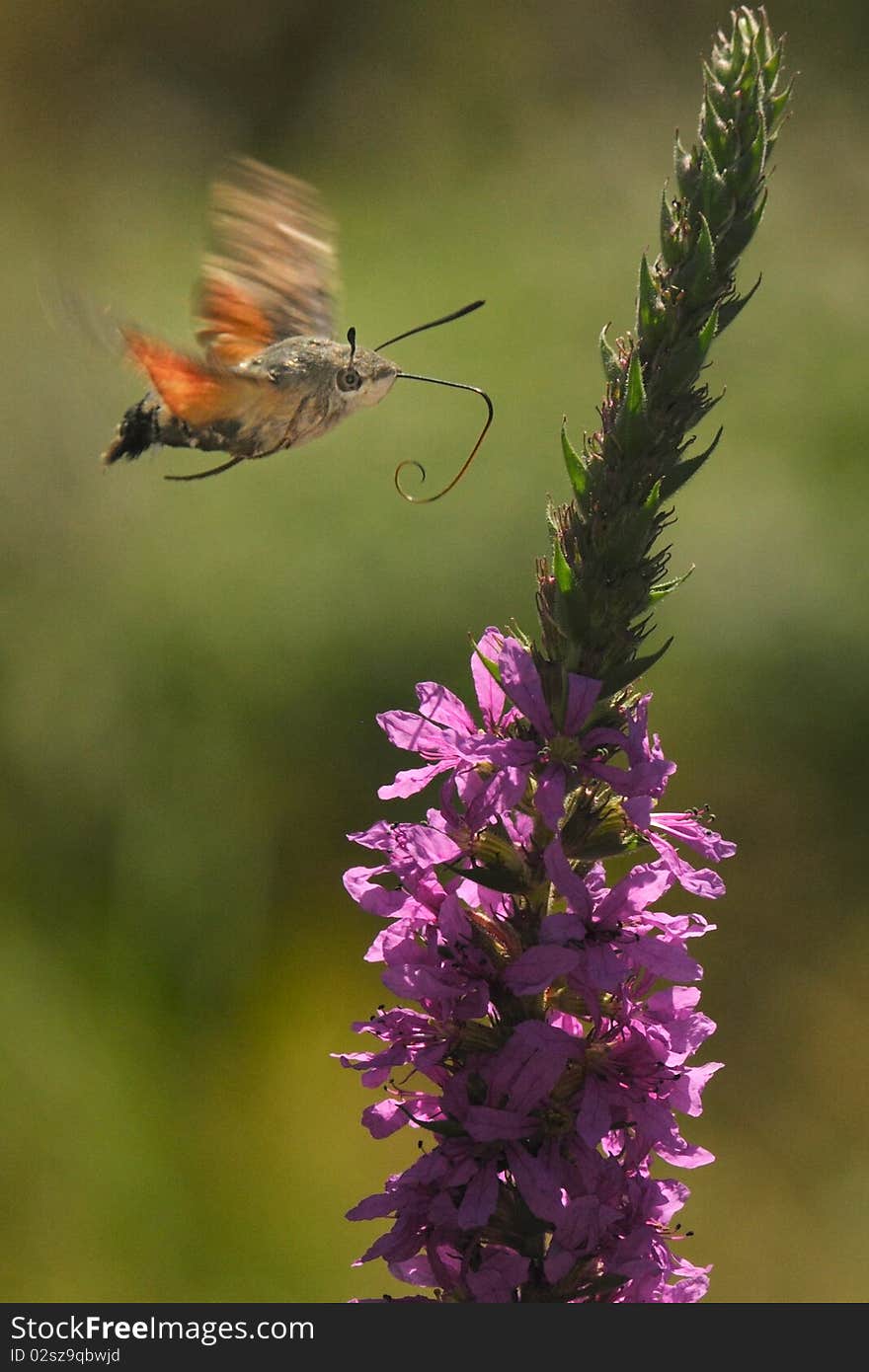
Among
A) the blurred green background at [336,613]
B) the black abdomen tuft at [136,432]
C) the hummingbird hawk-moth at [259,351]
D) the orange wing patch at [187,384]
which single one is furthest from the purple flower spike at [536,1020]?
the blurred green background at [336,613]

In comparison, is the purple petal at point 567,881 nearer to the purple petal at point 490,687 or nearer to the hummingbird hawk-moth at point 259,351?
the purple petal at point 490,687

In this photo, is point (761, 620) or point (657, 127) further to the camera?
point (657, 127)

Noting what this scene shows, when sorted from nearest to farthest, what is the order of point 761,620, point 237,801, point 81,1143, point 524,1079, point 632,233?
point 524,1079
point 81,1143
point 237,801
point 761,620
point 632,233

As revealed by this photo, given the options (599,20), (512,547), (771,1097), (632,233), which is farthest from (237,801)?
(599,20)

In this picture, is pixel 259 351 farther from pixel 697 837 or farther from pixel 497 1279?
pixel 497 1279

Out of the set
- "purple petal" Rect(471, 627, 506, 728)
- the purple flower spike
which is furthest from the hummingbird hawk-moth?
the purple flower spike

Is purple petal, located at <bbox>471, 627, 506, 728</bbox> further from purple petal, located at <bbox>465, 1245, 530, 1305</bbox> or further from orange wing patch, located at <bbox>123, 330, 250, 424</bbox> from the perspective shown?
orange wing patch, located at <bbox>123, 330, 250, 424</bbox>

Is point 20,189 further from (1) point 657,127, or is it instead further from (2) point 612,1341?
(2) point 612,1341
